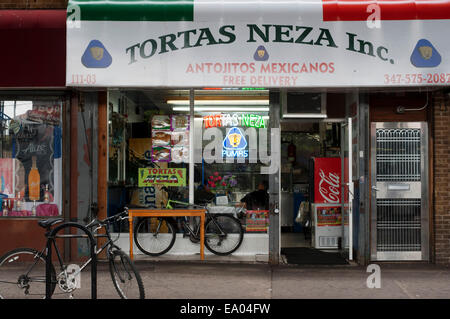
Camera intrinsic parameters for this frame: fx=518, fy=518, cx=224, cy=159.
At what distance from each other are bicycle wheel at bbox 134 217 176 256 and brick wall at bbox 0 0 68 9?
3.85 meters

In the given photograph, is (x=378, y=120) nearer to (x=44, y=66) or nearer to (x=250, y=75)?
(x=250, y=75)

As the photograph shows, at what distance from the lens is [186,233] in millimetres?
8992

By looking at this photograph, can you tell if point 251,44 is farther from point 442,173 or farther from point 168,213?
point 442,173

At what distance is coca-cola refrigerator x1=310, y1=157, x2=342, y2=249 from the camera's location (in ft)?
31.5

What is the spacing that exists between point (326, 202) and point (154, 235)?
326 centimetres

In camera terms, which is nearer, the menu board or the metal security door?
the metal security door

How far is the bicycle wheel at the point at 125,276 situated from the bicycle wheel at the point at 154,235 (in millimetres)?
2946

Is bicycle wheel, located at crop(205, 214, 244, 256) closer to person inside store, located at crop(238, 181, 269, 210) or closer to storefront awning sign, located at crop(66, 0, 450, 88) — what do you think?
person inside store, located at crop(238, 181, 269, 210)

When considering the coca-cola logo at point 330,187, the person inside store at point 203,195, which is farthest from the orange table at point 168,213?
the coca-cola logo at point 330,187

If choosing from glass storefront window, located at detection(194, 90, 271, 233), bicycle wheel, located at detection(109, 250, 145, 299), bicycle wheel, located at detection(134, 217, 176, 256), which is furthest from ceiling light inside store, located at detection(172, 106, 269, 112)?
bicycle wheel, located at detection(109, 250, 145, 299)

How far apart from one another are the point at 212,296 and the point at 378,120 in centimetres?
419

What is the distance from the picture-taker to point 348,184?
8.71 meters

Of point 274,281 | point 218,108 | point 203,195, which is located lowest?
point 274,281

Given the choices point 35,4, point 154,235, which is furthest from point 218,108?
point 35,4
